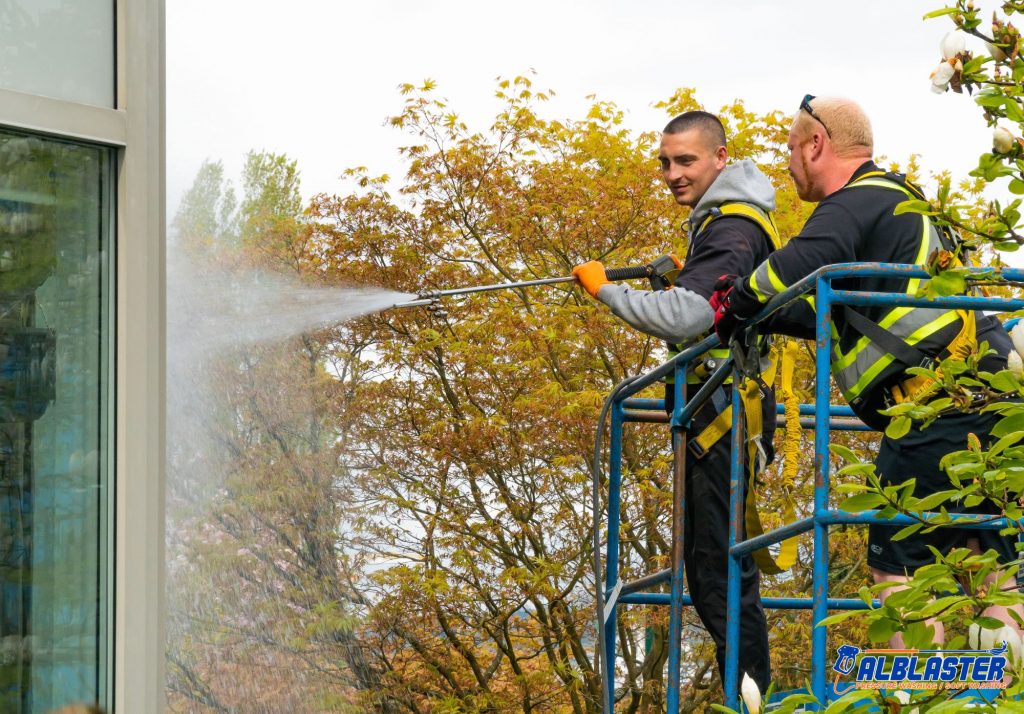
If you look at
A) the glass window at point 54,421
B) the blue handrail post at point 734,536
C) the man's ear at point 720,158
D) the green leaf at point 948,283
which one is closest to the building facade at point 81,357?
the glass window at point 54,421

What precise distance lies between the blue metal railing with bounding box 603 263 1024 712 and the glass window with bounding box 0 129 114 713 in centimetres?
149

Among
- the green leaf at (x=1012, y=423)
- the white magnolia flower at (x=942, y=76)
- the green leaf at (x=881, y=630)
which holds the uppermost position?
the white magnolia flower at (x=942, y=76)

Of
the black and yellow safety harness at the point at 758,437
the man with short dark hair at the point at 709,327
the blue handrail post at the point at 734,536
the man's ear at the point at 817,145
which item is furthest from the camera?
the man with short dark hair at the point at 709,327

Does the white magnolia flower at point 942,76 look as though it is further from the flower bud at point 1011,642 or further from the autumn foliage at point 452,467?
the autumn foliage at point 452,467

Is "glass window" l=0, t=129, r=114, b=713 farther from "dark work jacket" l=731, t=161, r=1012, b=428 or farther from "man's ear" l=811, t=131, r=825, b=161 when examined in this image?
"man's ear" l=811, t=131, r=825, b=161

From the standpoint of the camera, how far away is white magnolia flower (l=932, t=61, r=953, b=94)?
2068 mm

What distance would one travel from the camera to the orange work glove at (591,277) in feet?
14.8

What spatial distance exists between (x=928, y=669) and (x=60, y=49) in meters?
2.25

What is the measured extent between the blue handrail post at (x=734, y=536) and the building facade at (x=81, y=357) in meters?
1.36

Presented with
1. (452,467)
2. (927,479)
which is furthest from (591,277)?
(452,467)

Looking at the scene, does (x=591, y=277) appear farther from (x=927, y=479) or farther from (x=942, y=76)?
(x=942, y=76)

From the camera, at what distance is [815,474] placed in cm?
281

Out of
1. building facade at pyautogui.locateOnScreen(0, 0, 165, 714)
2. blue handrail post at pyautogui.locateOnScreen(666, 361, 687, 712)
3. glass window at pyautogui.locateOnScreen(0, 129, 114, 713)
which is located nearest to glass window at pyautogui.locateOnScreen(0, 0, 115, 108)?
building facade at pyautogui.locateOnScreen(0, 0, 165, 714)

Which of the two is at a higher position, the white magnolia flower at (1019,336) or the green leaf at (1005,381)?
the white magnolia flower at (1019,336)
